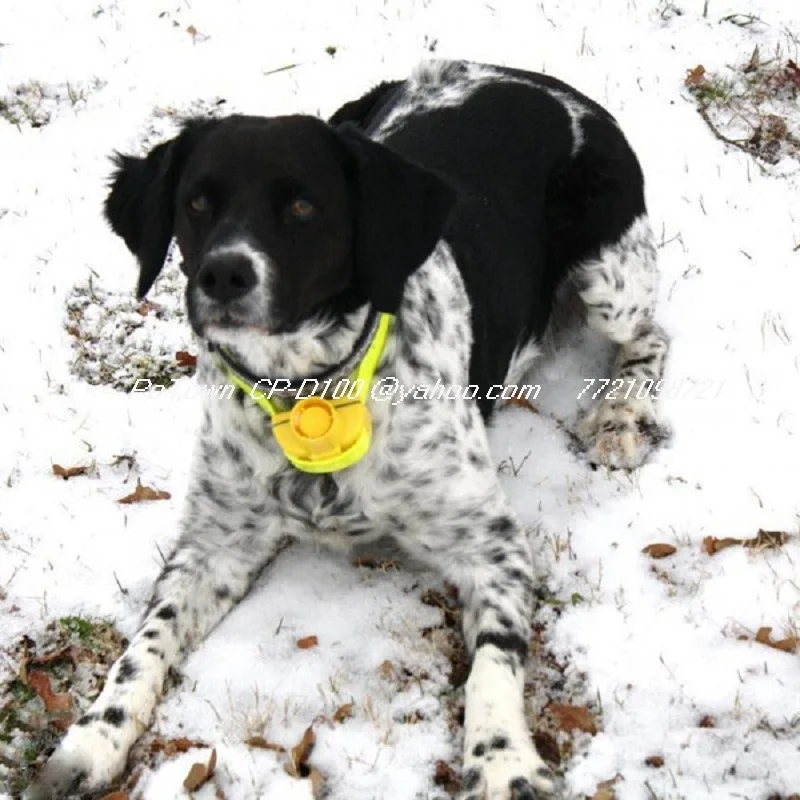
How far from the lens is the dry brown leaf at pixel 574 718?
304cm

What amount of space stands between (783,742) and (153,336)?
2.77m

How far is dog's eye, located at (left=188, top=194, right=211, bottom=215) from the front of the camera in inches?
122

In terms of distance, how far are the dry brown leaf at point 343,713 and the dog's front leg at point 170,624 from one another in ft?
1.62

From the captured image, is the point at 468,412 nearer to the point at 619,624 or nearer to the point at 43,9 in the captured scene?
the point at 619,624

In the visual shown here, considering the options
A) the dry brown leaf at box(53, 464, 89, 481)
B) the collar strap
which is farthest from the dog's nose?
the dry brown leaf at box(53, 464, 89, 481)

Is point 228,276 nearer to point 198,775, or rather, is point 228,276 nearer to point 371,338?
point 371,338

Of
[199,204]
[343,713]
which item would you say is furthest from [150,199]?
[343,713]

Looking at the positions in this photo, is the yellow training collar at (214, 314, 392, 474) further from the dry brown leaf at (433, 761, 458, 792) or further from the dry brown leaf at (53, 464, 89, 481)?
the dry brown leaf at (53, 464, 89, 481)

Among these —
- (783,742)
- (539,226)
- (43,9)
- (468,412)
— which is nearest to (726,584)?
(783,742)

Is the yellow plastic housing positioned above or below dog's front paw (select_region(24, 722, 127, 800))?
above

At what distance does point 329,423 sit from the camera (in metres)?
3.21

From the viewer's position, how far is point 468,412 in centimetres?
361

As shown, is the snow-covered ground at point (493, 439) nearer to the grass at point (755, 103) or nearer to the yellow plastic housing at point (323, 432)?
the grass at point (755, 103)

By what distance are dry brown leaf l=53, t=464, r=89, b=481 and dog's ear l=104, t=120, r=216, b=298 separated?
928 millimetres
